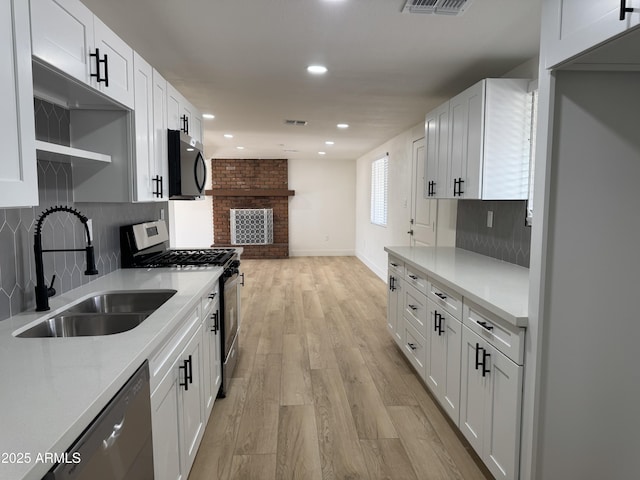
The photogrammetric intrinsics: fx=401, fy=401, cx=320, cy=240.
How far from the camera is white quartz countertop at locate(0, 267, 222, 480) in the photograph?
2.58ft

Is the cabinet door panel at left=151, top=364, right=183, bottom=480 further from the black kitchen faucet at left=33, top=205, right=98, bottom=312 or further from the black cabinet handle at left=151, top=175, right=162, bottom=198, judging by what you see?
the black cabinet handle at left=151, top=175, right=162, bottom=198

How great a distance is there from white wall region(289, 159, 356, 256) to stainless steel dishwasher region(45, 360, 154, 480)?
26.4ft

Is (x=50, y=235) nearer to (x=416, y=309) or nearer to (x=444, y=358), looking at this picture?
(x=444, y=358)

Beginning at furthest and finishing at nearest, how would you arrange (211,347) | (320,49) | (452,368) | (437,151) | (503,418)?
(437,151)
(320,49)
(211,347)
(452,368)
(503,418)

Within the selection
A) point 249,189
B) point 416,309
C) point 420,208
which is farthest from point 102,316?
point 249,189

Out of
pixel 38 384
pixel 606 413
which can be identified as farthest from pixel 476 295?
pixel 38 384

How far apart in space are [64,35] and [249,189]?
761 cm

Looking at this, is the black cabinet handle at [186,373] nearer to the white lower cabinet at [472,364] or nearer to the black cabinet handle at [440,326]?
the white lower cabinet at [472,364]

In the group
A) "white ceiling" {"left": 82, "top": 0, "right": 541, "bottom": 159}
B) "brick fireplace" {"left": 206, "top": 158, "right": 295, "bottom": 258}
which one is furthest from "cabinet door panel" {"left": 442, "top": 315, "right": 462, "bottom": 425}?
"brick fireplace" {"left": 206, "top": 158, "right": 295, "bottom": 258}

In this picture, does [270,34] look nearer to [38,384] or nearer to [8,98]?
[8,98]

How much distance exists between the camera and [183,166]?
108 inches

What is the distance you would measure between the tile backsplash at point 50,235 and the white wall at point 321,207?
6786mm

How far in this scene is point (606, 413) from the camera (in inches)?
63.4

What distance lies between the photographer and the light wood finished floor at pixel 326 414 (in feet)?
6.84
